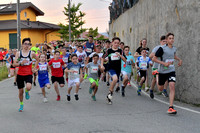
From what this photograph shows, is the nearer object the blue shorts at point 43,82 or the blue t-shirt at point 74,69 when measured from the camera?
the blue t-shirt at point 74,69

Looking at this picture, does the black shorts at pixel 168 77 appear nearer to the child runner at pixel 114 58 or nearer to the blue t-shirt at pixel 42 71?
the child runner at pixel 114 58

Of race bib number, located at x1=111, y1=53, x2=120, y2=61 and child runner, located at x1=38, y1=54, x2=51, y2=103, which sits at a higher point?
race bib number, located at x1=111, y1=53, x2=120, y2=61

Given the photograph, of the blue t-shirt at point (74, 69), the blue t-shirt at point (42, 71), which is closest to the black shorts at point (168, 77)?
the blue t-shirt at point (74, 69)

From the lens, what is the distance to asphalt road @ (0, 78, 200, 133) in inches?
231

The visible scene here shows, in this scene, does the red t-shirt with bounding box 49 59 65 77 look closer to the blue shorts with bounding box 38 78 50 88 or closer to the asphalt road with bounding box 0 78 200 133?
the blue shorts with bounding box 38 78 50 88

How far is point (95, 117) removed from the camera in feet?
22.7

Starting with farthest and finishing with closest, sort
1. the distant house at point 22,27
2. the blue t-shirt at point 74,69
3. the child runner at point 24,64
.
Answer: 1. the distant house at point 22,27
2. the blue t-shirt at point 74,69
3. the child runner at point 24,64

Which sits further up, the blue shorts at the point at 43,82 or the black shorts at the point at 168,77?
the black shorts at the point at 168,77

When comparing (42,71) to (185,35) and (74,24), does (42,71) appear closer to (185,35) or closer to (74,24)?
(185,35)

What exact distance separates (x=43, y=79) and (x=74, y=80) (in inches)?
42.6

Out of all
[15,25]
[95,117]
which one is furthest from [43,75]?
[15,25]

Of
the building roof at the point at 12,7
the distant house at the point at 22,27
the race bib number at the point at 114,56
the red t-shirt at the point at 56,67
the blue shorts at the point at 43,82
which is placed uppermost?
the building roof at the point at 12,7

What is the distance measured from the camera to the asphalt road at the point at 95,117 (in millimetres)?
5871

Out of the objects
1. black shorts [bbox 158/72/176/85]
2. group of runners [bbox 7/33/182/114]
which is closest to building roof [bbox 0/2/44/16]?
group of runners [bbox 7/33/182/114]
